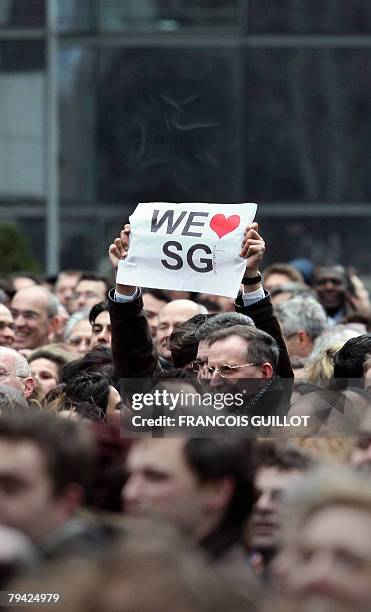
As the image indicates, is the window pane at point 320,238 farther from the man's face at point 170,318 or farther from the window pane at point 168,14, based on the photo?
the man's face at point 170,318

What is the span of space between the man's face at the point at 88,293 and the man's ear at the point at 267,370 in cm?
560

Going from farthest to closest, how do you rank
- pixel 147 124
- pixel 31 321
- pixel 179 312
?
pixel 147 124 → pixel 31 321 → pixel 179 312

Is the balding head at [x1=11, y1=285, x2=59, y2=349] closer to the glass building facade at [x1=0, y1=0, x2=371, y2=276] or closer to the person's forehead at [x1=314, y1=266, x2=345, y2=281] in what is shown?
the person's forehead at [x1=314, y1=266, x2=345, y2=281]

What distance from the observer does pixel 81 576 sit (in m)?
2.71

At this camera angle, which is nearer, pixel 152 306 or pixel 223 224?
pixel 223 224

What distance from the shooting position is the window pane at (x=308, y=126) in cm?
2020

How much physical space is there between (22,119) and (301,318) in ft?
40.8

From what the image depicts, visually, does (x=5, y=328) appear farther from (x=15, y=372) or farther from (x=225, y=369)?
(x=225, y=369)

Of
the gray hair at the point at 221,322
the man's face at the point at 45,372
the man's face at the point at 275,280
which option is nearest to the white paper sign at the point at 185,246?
the gray hair at the point at 221,322

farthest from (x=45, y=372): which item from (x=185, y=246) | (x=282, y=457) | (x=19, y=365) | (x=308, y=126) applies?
(x=308, y=126)

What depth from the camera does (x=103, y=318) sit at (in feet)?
28.4

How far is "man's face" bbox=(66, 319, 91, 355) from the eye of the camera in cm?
941

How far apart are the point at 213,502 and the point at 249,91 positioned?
16.6 metres

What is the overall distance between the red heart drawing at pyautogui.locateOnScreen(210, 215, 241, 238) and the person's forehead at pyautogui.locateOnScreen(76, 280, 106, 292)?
4.94 metres
